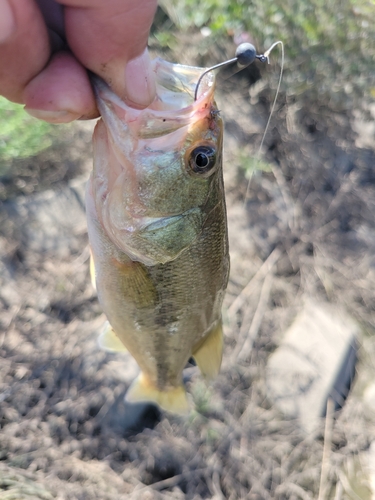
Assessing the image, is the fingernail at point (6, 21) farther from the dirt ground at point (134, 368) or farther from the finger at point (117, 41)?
the dirt ground at point (134, 368)

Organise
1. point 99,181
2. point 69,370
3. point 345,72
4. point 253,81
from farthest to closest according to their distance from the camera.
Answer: point 253,81 → point 345,72 → point 69,370 → point 99,181

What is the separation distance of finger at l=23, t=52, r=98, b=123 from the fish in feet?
0.15

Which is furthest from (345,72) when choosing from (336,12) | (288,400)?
(288,400)

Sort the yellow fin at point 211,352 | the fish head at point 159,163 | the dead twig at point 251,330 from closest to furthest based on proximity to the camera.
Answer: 1. the fish head at point 159,163
2. the yellow fin at point 211,352
3. the dead twig at point 251,330

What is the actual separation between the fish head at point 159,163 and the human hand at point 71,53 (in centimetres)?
6

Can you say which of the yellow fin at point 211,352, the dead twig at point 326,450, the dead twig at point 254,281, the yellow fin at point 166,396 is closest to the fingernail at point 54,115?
the yellow fin at point 211,352

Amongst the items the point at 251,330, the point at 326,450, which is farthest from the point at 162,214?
the point at 326,450

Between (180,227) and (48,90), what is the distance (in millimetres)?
599

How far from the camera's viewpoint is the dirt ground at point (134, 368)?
267 centimetres

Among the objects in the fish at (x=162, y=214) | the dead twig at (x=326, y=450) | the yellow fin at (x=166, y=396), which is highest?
the fish at (x=162, y=214)

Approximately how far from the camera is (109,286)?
163 centimetres

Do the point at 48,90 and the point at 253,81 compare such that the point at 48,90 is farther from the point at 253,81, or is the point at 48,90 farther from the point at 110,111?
the point at 253,81

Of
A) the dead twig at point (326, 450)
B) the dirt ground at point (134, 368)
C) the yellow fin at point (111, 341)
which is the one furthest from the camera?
the dead twig at point (326, 450)

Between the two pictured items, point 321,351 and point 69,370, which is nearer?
point 69,370
